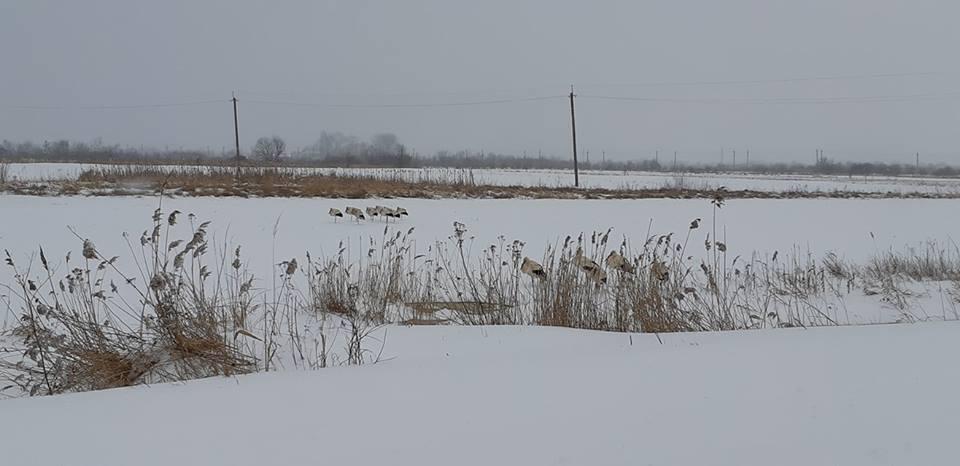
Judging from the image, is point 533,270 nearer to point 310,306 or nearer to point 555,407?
point 310,306

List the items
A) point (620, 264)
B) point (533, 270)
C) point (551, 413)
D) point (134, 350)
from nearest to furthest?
point (551, 413)
point (134, 350)
point (620, 264)
point (533, 270)

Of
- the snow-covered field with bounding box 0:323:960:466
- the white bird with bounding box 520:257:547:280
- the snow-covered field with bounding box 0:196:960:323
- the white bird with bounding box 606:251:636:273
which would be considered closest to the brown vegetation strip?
the snow-covered field with bounding box 0:196:960:323

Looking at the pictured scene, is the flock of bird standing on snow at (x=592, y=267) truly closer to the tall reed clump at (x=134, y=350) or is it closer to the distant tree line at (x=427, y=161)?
the tall reed clump at (x=134, y=350)

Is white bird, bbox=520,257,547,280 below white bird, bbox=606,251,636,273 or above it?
below

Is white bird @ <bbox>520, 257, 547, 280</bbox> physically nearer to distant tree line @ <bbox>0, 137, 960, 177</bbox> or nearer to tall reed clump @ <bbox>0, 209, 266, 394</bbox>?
tall reed clump @ <bbox>0, 209, 266, 394</bbox>

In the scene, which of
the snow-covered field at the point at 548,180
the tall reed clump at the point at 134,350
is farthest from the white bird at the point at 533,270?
the snow-covered field at the point at 548,180

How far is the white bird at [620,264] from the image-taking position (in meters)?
5.36

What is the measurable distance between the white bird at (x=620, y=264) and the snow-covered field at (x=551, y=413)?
2.00 meters

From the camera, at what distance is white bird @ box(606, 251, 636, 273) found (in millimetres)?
5363

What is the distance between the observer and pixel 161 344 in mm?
3809

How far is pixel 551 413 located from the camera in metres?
2.48

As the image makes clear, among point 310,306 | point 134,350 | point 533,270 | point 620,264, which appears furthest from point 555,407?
point 310,306

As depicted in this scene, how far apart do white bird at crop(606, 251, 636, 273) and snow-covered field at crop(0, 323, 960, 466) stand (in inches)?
78.8

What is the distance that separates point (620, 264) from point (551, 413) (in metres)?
3.26
